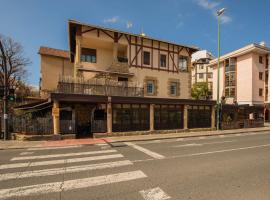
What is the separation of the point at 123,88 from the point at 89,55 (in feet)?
21.2

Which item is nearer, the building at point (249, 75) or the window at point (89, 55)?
the window at point (89, 55)

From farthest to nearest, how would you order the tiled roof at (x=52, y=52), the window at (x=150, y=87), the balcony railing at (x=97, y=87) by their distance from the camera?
the tiled roof at (x=52, y=52), the window at (x=150, y=87), the balcony railing at (x=97, y=87)

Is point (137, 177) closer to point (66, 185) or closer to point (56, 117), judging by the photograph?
point (66, 185)

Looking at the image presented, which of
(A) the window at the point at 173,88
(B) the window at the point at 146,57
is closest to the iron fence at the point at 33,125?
(B) the window at the point at 146,57

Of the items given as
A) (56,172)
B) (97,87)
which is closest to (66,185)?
(56,172)

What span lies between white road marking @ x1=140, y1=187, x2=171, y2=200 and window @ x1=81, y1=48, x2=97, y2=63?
18.2 metres

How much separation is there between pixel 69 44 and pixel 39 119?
11.8 meters

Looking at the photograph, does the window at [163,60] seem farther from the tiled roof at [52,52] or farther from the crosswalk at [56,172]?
the tiled roof at [52,52]

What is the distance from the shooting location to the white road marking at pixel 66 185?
201 inches

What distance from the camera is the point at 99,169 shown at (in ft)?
23.4

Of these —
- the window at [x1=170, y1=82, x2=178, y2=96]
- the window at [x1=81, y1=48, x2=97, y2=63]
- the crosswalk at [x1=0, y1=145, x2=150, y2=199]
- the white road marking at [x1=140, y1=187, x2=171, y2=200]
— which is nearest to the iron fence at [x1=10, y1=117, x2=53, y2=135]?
the crosswalk at [x1=0, y1=145, x2=150, y2=199]

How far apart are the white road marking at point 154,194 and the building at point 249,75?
31.5 meters

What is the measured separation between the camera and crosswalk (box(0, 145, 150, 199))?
17.5 feet

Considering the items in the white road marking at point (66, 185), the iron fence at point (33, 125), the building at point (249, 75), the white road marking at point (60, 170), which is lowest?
the white road marking at point (60, 170)
